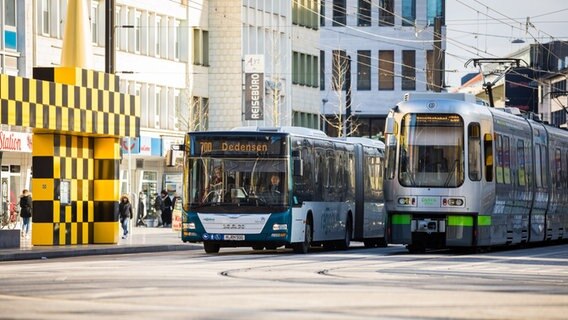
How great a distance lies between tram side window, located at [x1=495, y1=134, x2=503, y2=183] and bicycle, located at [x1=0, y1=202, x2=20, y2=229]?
19120 mm

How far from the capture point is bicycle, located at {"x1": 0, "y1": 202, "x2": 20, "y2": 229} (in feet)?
179

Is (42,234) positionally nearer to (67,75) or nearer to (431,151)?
(67,75)

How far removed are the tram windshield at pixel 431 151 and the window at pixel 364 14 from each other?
84480mm

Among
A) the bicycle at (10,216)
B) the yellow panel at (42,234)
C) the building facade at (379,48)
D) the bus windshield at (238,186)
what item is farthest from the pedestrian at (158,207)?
the building facade at (379,48)

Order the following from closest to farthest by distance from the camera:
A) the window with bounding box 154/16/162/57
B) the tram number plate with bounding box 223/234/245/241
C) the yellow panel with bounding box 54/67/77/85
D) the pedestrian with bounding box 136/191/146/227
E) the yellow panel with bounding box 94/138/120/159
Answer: the tram number plate with bounding box 223/234/245/241, the yellow panel with bounding box 54/67/77/85, the yellow panel with bounding box 94/138/120/159, the pedestrian with bounding box 136/191/146/227, the window with bounding box 154/16/162/57

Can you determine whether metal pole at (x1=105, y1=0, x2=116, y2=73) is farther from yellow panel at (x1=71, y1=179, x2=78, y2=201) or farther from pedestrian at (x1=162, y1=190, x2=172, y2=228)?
pedestrian at (x1=162, y1=190, x2=172, y2=228)

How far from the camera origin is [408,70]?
12294 centimetres

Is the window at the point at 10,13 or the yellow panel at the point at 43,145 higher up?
the window at the point at 10,13

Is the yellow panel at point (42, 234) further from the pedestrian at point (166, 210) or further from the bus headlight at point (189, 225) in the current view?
the pedestrian at point (166, 210)

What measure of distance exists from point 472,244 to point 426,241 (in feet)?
3.40

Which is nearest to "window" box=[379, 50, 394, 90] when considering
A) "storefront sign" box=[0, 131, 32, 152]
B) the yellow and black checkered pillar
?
"storefront sign" box=[0, 131, 32, 152]

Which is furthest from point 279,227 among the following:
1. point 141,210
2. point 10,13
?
point 141,210

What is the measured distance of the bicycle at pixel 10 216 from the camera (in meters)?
54.4

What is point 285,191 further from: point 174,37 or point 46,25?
point 174,37
